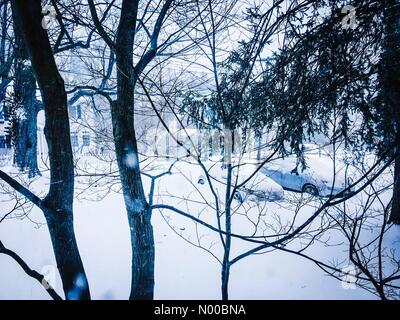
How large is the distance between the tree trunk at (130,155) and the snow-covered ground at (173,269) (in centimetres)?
174

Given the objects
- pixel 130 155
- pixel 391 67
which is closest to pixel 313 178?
pixel 391 67

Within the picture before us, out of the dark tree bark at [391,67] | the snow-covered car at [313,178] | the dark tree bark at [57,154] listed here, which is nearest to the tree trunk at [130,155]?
the dark tree bark at [57,154]

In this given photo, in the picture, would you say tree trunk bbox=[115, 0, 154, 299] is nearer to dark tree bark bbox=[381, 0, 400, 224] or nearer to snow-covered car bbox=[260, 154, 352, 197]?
dark tree bark bbox=[381, 0, 400, 224]

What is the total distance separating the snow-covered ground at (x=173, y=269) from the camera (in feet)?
15.8

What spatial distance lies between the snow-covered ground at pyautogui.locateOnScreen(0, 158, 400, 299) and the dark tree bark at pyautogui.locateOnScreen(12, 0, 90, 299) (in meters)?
2.35

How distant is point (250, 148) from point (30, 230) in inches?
301

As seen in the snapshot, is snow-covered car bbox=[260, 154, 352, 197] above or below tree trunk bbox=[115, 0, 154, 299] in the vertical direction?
above

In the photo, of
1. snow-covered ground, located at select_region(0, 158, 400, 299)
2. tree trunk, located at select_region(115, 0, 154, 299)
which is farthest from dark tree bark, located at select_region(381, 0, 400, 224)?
snow-covered ground, located at select_region(0, 158, 400, 299)

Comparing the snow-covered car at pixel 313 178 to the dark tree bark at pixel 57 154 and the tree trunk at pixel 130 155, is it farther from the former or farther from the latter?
the dark tree bark at pixel 57 154

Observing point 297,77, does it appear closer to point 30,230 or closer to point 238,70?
point 238,70

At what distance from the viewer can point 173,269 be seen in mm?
5613

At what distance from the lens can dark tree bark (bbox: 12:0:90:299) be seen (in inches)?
96.0
